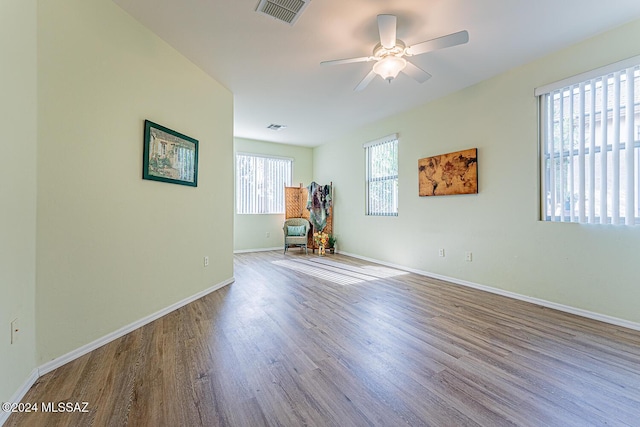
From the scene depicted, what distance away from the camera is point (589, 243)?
8.55 ft

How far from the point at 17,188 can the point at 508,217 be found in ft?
14.3

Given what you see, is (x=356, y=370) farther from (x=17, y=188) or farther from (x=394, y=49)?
(x=394, y=49)

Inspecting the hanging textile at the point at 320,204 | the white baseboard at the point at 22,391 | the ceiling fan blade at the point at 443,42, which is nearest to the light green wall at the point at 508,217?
the ceiling fan blade at the point at 443,42

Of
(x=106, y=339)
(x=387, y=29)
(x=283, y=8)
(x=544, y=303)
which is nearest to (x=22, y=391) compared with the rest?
(x=106, y=339)

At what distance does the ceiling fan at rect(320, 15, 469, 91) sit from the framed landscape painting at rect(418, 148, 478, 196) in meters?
1.48

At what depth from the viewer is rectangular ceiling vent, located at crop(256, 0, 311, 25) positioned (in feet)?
6.63

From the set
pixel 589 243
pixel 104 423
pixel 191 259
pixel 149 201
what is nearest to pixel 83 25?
pixel 149 201

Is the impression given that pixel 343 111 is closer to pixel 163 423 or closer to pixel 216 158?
pixel 216 158

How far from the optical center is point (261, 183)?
22.0 ft

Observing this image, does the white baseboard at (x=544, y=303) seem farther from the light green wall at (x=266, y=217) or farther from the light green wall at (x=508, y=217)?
the light green wall at (x=266, y=217)

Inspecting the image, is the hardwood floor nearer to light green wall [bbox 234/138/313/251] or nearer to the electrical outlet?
the electrical outlet

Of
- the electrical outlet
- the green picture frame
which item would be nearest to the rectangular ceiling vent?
the green picture frame

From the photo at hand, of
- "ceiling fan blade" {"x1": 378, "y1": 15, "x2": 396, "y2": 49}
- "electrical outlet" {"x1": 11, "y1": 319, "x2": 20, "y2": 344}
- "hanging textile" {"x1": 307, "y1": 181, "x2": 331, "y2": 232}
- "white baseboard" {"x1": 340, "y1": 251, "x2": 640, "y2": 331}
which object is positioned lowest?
"white baseboard" {"x1": 340, "y1": 251, "x2": 640, "y2": 331}

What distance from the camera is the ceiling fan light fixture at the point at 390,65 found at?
2410 mm
